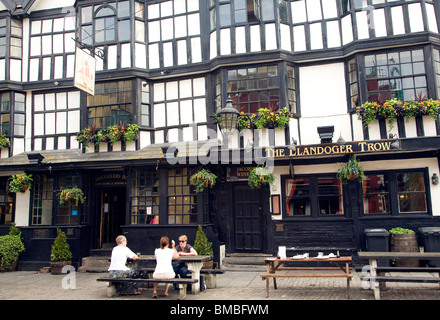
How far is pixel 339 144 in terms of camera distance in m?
11.7

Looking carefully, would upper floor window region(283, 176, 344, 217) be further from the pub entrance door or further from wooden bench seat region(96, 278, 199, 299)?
the pub entrance door

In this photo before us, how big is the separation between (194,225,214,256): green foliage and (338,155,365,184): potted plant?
4481 millimetres

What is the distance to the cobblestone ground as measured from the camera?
28.7 ft

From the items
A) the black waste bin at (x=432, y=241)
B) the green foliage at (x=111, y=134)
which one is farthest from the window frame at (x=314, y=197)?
the green foliage at (x=111, y=134)

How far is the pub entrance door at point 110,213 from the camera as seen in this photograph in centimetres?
1544

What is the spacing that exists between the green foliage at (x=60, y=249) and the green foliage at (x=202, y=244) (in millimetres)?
4477

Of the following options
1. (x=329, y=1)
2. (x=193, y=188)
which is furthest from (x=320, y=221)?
(x=329, y=1)

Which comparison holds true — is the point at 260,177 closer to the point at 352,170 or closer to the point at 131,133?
the point at 352,170

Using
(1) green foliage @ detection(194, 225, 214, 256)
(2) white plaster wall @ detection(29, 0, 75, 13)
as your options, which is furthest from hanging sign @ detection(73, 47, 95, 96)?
(1) green foliage @ detection(194, 225, 214, 256)

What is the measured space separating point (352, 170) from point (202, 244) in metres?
4.91

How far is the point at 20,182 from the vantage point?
47.9 feet

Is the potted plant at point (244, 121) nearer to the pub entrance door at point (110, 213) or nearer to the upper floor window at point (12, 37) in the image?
the pub entrance door at point (110, 213)
